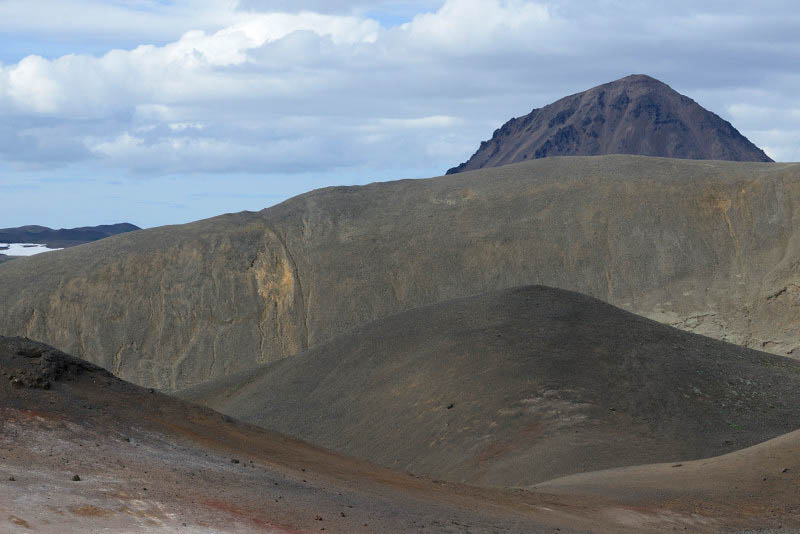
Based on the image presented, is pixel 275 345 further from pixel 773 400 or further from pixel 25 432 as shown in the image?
pixel 25 432

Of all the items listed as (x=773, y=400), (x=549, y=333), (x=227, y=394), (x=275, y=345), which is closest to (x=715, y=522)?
(x=773, y=400)

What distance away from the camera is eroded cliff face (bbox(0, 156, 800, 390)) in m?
55.0

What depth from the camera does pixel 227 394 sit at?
40.7 m

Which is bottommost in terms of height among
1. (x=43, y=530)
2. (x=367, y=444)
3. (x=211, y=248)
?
(x=367, y=444)

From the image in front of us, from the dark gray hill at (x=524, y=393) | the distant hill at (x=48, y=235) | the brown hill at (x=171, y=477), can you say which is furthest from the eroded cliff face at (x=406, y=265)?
the distant hill at (x=48, y=235)

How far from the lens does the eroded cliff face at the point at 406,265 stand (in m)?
55.0

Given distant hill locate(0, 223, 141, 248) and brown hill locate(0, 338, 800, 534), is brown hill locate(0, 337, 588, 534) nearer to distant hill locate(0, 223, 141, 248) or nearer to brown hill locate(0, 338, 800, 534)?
brown hill locate(0, 338, 800, 534)

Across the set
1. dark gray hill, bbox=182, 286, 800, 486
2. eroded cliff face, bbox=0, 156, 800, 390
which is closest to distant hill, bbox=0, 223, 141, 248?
eroded cliff face, bbox=0, 156, 800, 390

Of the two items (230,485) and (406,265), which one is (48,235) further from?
(230,485)

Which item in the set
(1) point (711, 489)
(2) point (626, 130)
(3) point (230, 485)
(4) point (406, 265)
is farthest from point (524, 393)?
(2) point (626, 130)

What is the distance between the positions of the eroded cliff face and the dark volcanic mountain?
4284 inches

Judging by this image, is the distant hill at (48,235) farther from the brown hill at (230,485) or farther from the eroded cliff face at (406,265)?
the brown hill at (230,485)

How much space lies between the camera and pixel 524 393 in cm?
2875

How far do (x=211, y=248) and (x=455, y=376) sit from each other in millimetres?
32702
